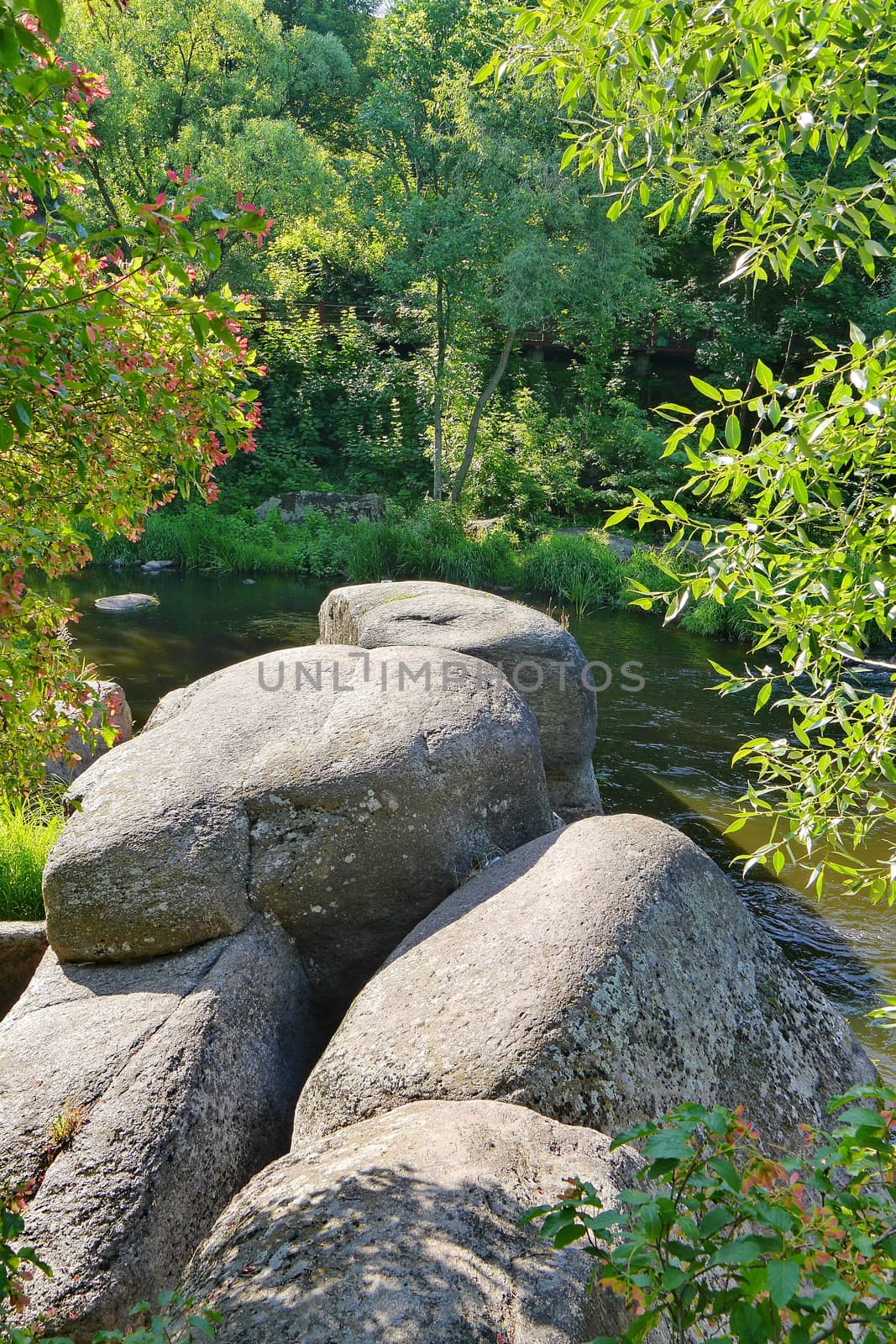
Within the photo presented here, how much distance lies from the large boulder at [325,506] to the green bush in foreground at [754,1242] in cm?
1974

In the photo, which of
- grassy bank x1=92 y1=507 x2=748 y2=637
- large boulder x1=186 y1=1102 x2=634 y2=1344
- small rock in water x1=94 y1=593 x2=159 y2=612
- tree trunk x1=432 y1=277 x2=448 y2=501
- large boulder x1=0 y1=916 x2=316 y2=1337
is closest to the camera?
large boulder x1=186 y1=1102 x2=634 y2=1344

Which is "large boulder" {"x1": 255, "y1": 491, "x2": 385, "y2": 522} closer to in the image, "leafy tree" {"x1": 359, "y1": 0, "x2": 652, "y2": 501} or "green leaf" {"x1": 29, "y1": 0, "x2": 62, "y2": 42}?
"leafy tree" {"x1": 359, "y1": 0, "x2": 652, "y2": 501}

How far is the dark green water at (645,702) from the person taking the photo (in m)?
6.47

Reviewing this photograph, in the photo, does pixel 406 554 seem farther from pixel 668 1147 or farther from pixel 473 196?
pixel 668 1147

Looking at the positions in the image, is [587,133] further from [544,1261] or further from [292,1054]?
[292,1054]

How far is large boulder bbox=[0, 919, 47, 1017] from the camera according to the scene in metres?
4.77

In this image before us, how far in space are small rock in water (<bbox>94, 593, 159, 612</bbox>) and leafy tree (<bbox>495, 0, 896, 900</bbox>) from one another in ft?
43.1

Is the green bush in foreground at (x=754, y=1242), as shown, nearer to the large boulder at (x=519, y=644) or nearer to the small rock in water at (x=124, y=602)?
the large boulder at (x=519, y=644)


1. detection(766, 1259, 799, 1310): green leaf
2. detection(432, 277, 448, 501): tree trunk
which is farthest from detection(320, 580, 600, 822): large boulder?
detection(432, 277, 448, 501): tree trunk

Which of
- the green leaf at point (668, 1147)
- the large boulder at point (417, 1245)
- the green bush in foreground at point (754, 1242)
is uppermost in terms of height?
the green leaf at point (668, 1147)

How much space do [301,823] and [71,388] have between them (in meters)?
2.05

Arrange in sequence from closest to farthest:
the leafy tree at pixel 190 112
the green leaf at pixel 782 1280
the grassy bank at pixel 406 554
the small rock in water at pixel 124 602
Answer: the green leaf at pixel 782 1280 < the small rock in water at pixel 124 602 < the grassy bank at pixel 406 554 < the leafy tree at pixel 190 112

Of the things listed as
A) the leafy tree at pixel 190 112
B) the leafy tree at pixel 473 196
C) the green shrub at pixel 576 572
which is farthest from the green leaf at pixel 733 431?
the leafy tree at pixel 190 112

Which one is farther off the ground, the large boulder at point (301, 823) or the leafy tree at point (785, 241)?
the leafy tree at point (785, 241)
